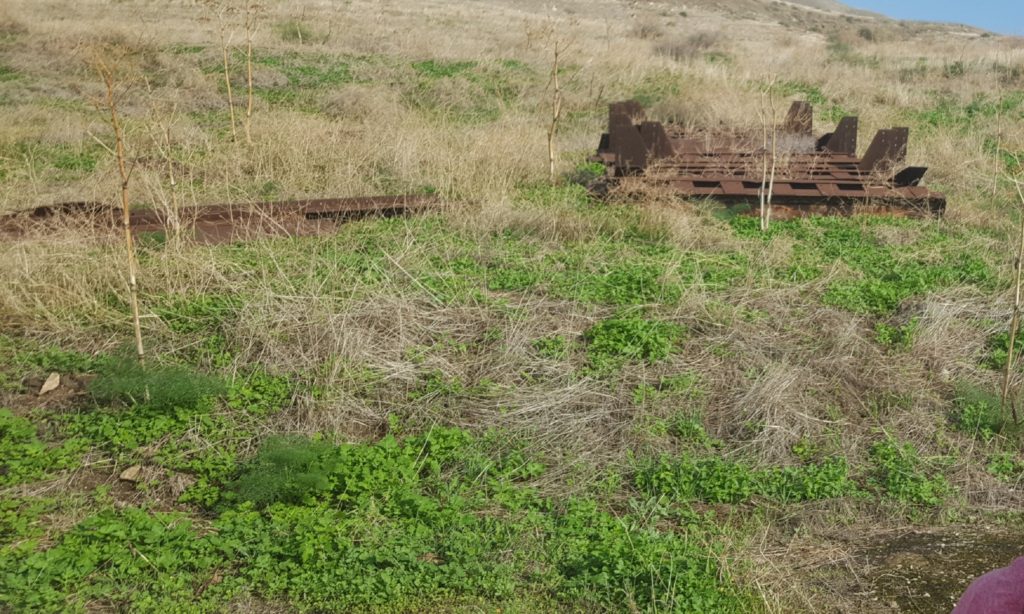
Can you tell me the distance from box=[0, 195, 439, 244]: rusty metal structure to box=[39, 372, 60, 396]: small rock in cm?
183

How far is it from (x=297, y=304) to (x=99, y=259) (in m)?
1.73

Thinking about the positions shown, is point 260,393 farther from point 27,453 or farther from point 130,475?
point 27,453

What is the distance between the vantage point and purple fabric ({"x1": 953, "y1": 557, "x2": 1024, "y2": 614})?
110 cm

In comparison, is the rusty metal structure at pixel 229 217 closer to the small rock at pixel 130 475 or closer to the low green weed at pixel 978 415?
the small rock at pixel 130 475

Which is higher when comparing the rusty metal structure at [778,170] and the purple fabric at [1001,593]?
the purple fabric at [1001,593]

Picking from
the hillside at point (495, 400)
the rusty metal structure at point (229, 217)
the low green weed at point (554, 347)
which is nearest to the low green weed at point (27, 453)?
the hillside at point (495, 400)

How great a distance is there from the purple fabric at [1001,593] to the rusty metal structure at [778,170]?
7.92 meters

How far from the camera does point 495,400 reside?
18.7 ft

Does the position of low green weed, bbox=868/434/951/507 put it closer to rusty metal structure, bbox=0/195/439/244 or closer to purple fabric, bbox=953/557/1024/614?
purple fabric, bbox=953/557/1024/614

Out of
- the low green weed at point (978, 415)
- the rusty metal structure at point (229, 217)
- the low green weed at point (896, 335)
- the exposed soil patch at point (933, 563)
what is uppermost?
the rusty metal structure at point (229, 217)

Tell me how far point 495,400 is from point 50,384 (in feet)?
9.44

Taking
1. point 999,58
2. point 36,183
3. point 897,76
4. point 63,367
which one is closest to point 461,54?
point 897,76

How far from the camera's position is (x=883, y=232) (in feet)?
28.3

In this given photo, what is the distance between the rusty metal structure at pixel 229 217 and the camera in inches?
297
